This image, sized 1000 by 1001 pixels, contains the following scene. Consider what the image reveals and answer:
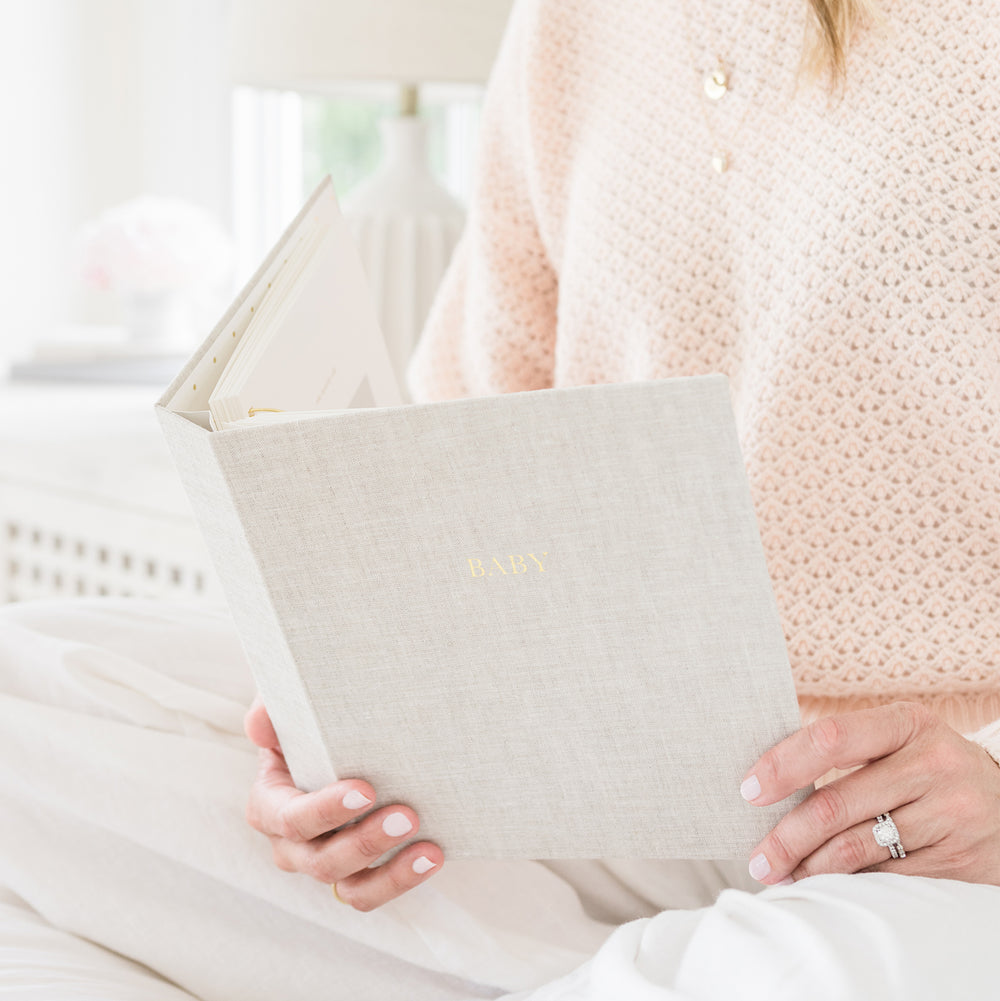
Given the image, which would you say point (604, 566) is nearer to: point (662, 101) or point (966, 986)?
point (966, 986)

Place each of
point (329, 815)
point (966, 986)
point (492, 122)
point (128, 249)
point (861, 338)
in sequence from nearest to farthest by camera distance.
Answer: point (966, 986) < point (329, 815) < point (861, 338) < point (492, 122) < point (128, 249)

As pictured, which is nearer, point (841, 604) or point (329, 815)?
point (329, 815)

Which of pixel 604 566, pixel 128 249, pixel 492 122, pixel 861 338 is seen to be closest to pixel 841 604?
pixel 861 338

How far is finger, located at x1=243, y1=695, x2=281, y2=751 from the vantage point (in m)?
0.63

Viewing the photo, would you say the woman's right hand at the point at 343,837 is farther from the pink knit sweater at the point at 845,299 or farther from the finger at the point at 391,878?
the pink knit sweater at the point at 845,299

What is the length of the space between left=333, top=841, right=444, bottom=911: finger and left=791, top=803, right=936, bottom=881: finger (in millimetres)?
174

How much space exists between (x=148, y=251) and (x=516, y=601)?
1.45m

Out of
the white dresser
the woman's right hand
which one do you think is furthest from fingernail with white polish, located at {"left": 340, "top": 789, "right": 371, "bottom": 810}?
the white dresser

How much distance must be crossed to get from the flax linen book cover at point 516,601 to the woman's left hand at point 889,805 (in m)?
0.01

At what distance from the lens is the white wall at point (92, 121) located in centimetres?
234

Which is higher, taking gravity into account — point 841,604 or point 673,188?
point 673,188

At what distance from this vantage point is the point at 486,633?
0.48m

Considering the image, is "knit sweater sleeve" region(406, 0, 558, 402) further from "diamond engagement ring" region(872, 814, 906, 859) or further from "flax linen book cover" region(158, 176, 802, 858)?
"diamond engagement ring" region(872, 814, 906, 859)

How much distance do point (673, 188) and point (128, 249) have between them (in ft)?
4.02
